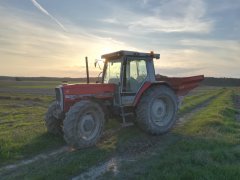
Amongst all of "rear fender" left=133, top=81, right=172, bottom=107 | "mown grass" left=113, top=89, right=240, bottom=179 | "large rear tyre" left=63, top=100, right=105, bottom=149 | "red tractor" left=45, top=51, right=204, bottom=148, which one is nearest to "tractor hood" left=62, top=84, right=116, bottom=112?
"red tractor" left=45, top=51, right=204, bottom=148

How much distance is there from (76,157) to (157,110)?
4.33 m

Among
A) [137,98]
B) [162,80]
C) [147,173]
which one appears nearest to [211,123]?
[162,80]

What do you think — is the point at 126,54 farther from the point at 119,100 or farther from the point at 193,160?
the point at 193,160

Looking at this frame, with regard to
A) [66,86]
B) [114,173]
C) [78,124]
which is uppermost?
[66,86]

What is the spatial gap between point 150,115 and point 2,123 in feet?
24.5

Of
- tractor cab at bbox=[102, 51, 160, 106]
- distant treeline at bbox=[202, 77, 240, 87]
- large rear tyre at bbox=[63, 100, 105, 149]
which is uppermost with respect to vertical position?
tractor cab at bbox=[102, 51, 160, 106]

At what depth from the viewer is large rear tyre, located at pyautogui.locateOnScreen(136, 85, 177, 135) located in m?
11.9

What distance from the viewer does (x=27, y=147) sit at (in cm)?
1049

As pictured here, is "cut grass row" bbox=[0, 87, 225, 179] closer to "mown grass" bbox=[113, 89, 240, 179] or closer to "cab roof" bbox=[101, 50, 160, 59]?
"mown grass" bbox=[113, 89, 240, 179]

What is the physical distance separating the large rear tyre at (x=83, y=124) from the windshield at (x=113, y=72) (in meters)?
1.91

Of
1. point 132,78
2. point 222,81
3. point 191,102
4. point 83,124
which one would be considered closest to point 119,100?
point 132,78

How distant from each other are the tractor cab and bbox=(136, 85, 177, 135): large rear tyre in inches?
19.6

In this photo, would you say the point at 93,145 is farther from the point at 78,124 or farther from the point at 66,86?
the point at 66,86

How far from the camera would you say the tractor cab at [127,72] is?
477 inches
